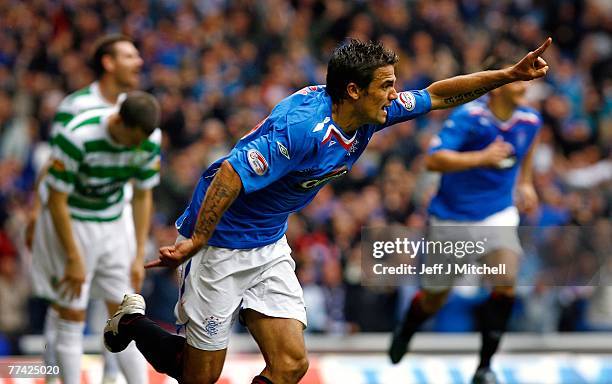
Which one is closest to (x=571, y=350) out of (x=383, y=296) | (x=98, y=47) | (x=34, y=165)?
(x=383, y=296)

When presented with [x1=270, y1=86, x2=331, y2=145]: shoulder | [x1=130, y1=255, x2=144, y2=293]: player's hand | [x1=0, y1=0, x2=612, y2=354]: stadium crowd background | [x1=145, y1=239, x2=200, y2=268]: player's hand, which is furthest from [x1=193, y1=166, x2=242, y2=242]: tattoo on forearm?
[x1=0, y1=0, x2=612, y2=354]: stadium crowd background

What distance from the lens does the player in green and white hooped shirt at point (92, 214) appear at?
323 inches

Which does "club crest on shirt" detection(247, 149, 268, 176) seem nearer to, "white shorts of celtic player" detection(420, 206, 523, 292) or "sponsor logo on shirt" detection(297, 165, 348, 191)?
"sponsor logo on shirt" detection(297, 165, 348, 191)

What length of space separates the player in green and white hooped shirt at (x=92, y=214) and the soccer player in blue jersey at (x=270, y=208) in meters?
1.06

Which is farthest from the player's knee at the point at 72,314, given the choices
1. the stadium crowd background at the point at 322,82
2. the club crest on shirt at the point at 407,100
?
the stadium crowd background at the point at 322,82

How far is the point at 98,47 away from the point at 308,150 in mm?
→ 2818

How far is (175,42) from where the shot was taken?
53.1 ft

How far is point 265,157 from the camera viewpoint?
21.0 ft

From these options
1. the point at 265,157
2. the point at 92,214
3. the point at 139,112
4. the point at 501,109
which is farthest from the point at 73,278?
the point at 501,109

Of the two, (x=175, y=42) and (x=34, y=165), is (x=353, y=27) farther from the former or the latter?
(x=34, y=165)

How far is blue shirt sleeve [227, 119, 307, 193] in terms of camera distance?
6387 millimetres

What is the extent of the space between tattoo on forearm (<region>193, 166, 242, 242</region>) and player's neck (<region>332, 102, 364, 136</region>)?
0.66 m

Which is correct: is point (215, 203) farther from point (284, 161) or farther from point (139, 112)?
point (139, 112)

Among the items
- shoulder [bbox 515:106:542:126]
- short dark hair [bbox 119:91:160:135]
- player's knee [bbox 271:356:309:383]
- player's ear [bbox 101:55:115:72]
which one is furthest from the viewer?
shoulder [bbox 515:106:542:126]
